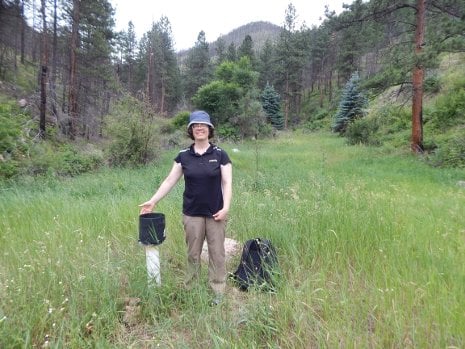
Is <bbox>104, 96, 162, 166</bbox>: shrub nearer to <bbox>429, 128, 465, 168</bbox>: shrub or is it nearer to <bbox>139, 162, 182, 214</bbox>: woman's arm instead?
<bbox>429, 128, 465, 168</bbox>: shrub

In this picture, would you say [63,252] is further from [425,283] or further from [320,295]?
[425,283]

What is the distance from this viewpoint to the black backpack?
→ 3422mm

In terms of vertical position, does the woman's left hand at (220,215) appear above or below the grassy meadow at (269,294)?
above

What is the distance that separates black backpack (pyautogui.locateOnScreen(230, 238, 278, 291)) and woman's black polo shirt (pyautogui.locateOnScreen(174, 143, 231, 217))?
0.68m

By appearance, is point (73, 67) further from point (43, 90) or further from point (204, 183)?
point (204, 183)

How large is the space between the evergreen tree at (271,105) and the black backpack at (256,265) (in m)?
48.4

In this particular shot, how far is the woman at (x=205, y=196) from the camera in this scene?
3.33m

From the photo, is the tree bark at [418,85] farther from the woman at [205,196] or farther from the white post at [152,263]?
the white post at [152,263]

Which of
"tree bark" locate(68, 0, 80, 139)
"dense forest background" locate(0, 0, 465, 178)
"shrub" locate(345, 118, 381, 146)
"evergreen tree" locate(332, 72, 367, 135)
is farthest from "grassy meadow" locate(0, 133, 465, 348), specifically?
"evergreen tree" locate(332, 72, 367, 135)

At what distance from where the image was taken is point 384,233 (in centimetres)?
403

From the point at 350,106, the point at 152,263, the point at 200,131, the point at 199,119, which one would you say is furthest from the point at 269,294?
the point at 350,106

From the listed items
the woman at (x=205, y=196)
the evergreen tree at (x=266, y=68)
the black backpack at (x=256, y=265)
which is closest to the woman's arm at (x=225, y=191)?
the woman at (x=205, y=196)

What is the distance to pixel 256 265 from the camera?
11.8 feet

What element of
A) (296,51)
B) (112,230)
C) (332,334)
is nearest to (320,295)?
(332,334)
